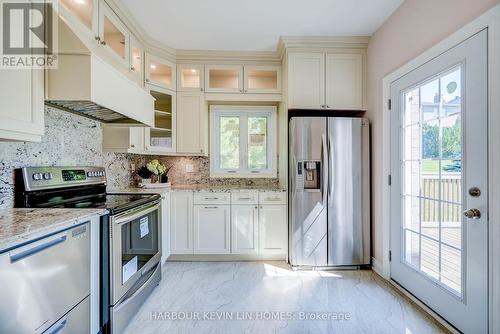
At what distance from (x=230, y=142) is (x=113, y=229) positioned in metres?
2.09

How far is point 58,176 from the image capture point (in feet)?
5.76

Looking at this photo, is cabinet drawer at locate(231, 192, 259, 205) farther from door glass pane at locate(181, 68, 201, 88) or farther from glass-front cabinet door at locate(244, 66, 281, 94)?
door glass pane at locate(181, 68, 201, 88)

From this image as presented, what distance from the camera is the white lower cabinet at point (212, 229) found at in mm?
2920

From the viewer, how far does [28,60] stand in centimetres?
129

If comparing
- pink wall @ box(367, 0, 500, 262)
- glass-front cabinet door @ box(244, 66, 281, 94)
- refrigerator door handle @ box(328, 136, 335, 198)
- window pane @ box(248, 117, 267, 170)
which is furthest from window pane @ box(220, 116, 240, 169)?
pink wall @ box(367, 0, 500, 262)

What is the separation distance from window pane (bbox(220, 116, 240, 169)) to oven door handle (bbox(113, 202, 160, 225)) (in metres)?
1.33

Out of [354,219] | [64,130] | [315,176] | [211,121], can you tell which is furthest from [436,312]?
[64,130]

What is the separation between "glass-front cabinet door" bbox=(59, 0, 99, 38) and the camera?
1585 millimetres

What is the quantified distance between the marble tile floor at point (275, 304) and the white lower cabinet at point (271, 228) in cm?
29

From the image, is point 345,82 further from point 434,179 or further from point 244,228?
point 244,228

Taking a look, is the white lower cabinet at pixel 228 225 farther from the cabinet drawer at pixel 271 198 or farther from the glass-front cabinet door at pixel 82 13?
the glass-front cabinet door at pixel 82 13

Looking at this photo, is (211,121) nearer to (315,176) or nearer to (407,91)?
(315,176)

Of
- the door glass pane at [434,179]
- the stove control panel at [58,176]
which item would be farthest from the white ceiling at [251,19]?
the stove control panel at [58,176]

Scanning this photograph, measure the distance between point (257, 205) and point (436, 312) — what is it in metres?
1.85
